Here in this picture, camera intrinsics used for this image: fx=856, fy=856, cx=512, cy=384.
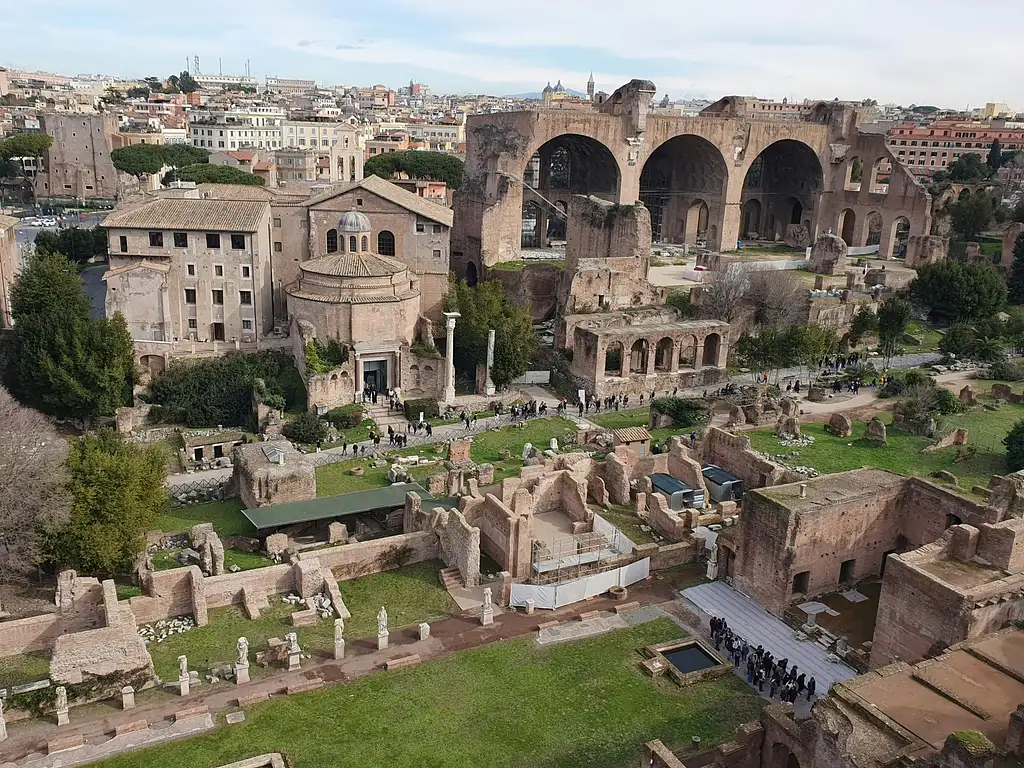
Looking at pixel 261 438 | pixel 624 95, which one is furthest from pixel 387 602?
pixel 624 95

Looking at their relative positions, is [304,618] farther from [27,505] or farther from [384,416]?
[384,416]

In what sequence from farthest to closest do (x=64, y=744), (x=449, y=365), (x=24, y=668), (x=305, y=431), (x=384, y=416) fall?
(x=449, y=365) → (x=384, y=416) → (x=305, y=431) → (x=24, y=668) → (x=64, y=744)

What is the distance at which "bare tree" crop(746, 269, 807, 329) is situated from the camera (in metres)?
44.0

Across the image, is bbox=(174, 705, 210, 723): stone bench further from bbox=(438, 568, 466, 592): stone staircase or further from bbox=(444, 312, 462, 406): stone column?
bbox=(444, 312, 462, 406): stone column

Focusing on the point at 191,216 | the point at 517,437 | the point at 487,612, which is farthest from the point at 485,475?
the point at 191,216

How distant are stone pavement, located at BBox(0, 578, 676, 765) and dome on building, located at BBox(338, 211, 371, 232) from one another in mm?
23030

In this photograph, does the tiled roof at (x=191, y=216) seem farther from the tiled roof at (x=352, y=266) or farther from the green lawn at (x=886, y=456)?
the green lawn at (x=886, y=456)

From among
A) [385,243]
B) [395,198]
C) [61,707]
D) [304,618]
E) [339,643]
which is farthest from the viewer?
[385,243]

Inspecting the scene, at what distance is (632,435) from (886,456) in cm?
866

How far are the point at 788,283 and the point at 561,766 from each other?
3461 centimetres

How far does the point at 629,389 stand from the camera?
37.8 meters

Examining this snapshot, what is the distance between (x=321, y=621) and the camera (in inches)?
797

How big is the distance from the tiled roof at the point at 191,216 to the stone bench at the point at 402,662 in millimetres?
24730

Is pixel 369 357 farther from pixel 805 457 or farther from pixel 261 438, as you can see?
pixel 805 457
